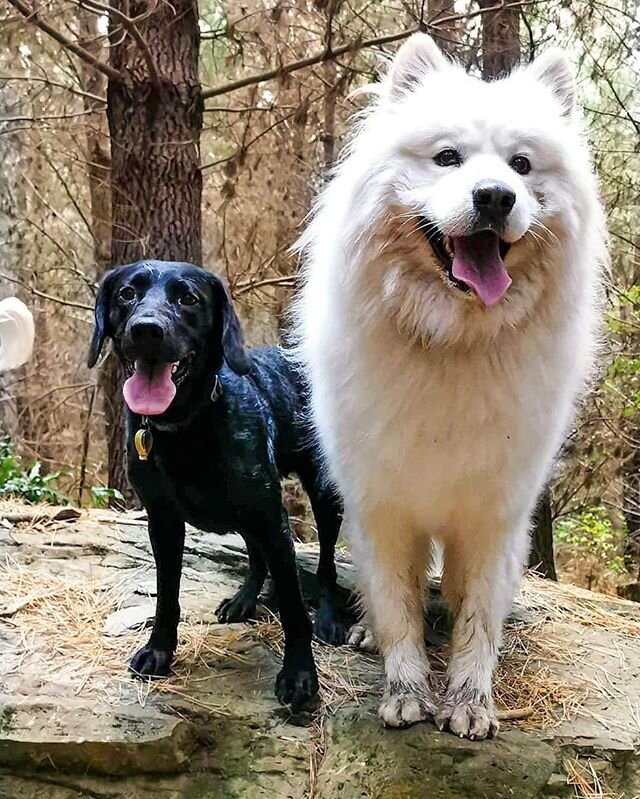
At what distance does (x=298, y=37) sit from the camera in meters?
4.84

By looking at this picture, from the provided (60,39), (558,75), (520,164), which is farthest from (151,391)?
(60,39)

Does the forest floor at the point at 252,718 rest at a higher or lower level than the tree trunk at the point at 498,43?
lower

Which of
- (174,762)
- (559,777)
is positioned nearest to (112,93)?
(174,762)

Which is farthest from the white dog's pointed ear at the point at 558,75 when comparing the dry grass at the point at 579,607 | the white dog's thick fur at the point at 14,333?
the white dog's thick fur at the point at 14,333

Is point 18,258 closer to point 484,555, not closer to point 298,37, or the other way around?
point 298,37

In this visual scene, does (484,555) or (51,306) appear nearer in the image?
(484,555)

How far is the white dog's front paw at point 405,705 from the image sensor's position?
8.26 feet

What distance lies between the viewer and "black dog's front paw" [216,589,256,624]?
3237 mm

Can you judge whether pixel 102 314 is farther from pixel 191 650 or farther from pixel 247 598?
pixel 247 598

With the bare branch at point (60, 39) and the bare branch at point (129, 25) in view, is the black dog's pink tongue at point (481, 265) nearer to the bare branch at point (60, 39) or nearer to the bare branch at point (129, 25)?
the bare branch at point (129, 25)

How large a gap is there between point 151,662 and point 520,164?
6.63 ft

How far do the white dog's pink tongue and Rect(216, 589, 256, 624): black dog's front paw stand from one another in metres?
1.20

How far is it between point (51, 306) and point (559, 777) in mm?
5935

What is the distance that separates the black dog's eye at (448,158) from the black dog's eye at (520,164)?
15 centimetres
